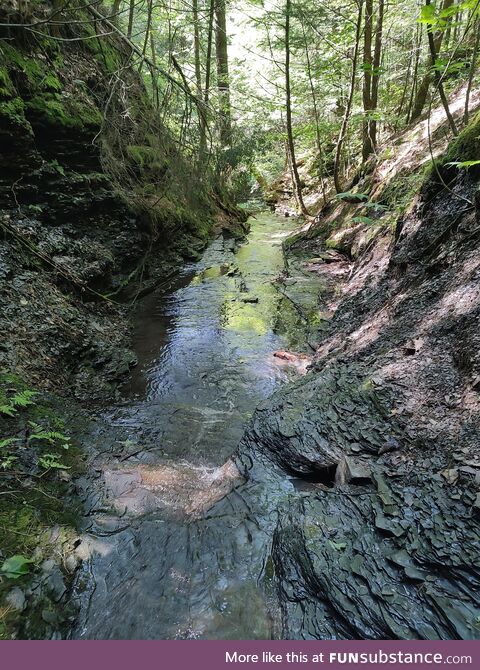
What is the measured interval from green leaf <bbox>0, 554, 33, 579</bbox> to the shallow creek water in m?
0.39

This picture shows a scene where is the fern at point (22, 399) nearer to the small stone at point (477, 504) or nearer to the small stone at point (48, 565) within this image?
the small stone at point (48, 565)

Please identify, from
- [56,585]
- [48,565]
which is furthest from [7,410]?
[56,585]

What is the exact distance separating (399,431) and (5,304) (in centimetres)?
509

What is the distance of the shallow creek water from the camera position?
2400 mm

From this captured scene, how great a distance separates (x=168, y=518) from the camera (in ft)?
10.6

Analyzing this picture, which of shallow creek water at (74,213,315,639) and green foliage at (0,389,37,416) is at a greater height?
green foliage at (0,389,37,416)

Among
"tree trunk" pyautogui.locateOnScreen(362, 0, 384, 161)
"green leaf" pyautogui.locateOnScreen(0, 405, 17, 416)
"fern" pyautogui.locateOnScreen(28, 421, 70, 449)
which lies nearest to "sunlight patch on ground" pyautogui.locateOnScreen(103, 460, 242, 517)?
"fern" pyautogui.locateOnScreen(28, 421, 70, 449)

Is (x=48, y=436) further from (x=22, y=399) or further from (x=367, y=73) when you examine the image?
(x=367, y=73)

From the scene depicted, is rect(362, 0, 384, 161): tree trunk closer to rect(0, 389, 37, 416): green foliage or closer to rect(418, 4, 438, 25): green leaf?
rect(418, 4, 438, 25): green leaf

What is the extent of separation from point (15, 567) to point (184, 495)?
1.49 meters

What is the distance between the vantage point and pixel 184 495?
3562mm

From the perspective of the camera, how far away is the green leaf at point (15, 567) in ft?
7.65

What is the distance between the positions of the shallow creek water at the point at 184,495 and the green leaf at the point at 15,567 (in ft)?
1.27

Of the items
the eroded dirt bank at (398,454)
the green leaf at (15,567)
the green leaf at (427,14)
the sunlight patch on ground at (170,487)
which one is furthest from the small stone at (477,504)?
the green leaf at (427,14)
